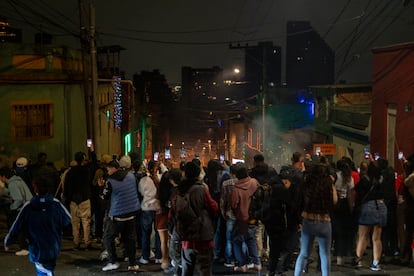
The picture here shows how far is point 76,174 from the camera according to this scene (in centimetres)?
964

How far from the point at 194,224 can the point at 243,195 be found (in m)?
2.12

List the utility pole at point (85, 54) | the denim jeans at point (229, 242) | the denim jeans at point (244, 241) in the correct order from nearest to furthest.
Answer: the denim jeans at point (244, 241) → the denim jeans at point (229, 242) → the utility pole at point (85, 54)

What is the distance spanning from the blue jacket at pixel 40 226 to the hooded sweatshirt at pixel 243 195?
121 inches

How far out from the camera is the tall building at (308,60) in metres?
82.8

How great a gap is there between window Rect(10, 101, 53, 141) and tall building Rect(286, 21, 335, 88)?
64597 millimetres

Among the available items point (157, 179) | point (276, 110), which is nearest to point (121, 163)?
point (157, 179)

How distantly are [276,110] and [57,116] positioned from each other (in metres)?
32.5

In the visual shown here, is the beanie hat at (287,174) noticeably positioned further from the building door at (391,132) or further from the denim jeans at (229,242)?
the building door at (391,132)

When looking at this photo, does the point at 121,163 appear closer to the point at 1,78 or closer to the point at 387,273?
the point at 387,273

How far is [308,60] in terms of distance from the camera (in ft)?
275

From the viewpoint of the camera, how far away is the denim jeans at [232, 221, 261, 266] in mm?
8336

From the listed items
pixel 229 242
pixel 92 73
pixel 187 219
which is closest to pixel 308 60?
pixel 92 73

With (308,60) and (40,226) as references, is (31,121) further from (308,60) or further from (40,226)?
(308,60)

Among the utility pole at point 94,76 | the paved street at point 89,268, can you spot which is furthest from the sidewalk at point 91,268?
the utility pole at point 94,76
